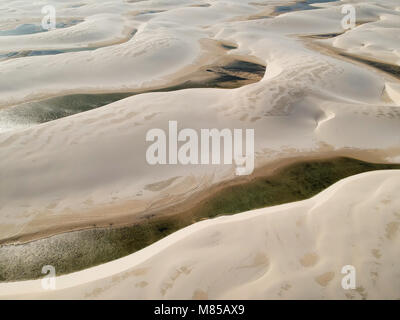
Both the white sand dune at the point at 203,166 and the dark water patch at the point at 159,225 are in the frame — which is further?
the dark water patch at the point at 159,225

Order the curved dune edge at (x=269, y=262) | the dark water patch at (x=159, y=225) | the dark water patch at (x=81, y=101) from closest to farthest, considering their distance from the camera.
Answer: the curved dune edge at (x=269, y=262) < the dark water patch at (x=159, y=225) < the dark water patch at (x=81, y=101)

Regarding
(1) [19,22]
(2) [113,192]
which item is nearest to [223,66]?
(2) [113,192]

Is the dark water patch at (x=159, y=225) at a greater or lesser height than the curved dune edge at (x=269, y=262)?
lesser

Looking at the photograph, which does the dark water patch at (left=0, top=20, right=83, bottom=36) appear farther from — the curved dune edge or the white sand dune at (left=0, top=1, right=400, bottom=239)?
the curved dune edge

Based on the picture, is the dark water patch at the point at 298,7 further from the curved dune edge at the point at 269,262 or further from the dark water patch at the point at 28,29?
the curved dune edge at the point at 269,262

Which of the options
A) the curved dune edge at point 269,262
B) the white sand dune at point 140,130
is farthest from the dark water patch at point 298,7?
the curved dune edge at point 269,262

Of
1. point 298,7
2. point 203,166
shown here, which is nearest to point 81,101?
point 203,166

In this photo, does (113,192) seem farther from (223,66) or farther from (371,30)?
(371,30)
